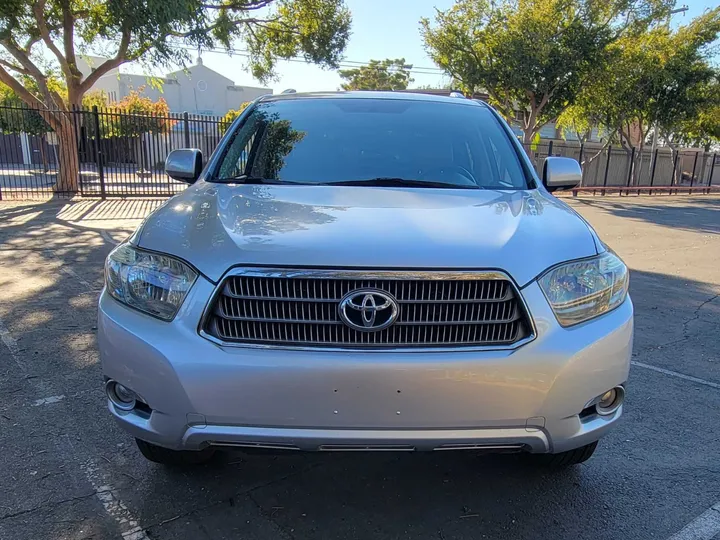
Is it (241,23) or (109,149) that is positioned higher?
(241,23)

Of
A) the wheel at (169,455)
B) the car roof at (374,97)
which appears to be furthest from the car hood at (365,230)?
the car roof at (374,97)

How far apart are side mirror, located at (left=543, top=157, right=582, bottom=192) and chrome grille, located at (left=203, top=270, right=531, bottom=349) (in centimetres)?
180

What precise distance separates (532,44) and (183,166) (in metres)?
17.2

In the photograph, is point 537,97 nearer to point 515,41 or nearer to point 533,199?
point 515,41

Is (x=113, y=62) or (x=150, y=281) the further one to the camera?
(x=113, y=62)

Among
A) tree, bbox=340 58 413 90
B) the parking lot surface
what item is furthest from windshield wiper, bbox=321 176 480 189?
tree, bbox=340 58 413 90

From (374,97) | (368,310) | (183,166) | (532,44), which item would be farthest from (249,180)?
(532,44)

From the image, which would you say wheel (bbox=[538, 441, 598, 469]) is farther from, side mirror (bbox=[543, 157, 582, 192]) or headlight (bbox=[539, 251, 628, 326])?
side mirror (bbox=[543, 157, 582, 192])

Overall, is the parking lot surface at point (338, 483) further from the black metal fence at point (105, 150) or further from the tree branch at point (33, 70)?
the tree branch at point (33, 70)

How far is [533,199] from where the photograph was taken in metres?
2.73

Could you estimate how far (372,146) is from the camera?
10.8 feet

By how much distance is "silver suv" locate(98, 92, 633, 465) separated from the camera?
1884 mm

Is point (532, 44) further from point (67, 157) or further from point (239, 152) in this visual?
point (239, 152)

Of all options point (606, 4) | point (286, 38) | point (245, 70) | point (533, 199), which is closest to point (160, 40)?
point (286, 38)
